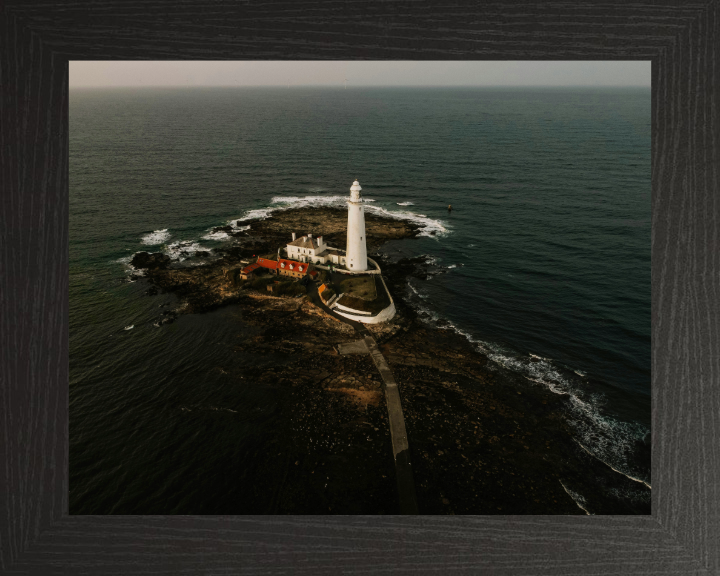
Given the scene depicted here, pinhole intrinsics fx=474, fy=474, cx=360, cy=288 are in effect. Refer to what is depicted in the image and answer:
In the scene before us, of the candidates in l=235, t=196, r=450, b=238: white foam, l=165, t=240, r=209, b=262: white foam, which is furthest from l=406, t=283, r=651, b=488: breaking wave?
l=165, t=240, r=209, b=262: white foam

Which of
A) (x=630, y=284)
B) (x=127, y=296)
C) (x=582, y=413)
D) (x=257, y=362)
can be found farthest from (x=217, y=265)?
(x=630, y=284)

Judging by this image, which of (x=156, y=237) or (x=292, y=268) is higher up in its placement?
(x=156, y=237)

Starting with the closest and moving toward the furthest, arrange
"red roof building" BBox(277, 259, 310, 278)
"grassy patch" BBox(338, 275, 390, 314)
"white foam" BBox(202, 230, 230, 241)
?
"grassy patch" BBox(338, 275, 390, 314) → "red roof building" BBox(277, 259, 310, 278) → "white foam" BBox(202, 230, 230, 241)

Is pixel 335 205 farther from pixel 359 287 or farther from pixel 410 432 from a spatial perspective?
pixel 410 432

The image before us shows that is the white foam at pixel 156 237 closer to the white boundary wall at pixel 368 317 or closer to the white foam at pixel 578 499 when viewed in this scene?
the white boundary wall at pixel 368 317

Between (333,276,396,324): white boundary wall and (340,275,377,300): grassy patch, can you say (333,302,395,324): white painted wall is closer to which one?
(333,276,396,324): white boundary wall

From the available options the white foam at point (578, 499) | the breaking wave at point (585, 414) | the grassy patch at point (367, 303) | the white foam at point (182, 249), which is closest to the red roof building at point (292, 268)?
the grassy patch at point (367, 303)

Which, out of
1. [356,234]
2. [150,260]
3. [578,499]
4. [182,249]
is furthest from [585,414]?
[182,249]
